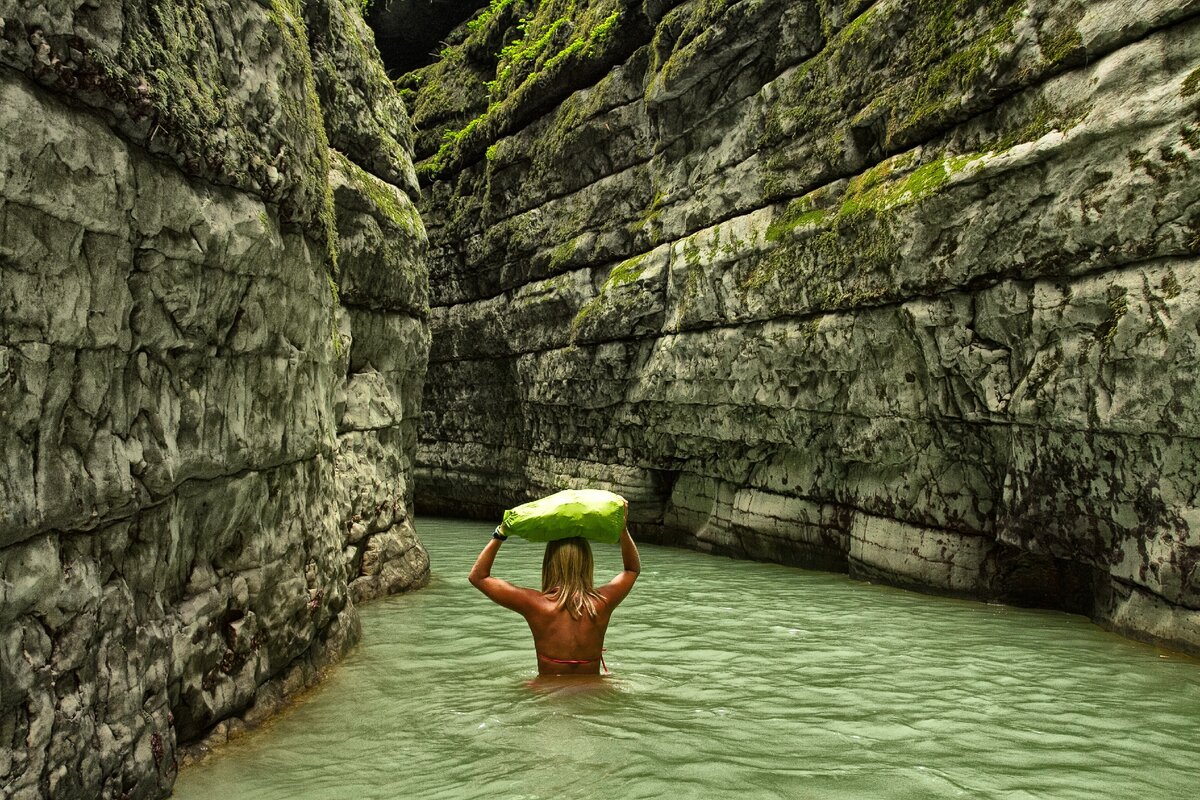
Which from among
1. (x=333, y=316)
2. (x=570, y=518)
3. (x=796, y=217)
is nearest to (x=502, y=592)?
(x=570, y=518)

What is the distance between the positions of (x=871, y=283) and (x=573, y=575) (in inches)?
288

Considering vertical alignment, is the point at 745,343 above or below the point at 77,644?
above

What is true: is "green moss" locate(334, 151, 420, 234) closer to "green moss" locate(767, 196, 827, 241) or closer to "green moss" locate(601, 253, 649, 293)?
"green moss" locate(767, 196, 827, 241)

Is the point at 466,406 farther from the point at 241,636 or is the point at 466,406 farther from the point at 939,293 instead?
the point at 241,636

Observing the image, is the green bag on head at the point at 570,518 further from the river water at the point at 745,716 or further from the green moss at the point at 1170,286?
the green moss at the point at 1170,286

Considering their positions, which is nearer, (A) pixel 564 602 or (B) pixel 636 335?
(A) pixel 564 602

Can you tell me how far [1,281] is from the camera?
3211 millimetres

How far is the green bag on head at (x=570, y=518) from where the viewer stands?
534 centimetres

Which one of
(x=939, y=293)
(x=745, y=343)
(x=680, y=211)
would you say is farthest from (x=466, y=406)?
(x=939, y=293)

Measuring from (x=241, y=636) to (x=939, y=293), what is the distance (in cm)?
836

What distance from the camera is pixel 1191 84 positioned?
7379 millimetres

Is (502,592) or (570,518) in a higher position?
(570,518)

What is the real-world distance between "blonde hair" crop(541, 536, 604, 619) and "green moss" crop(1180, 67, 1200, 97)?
637cm

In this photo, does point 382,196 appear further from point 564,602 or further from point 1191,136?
point 1191,136
